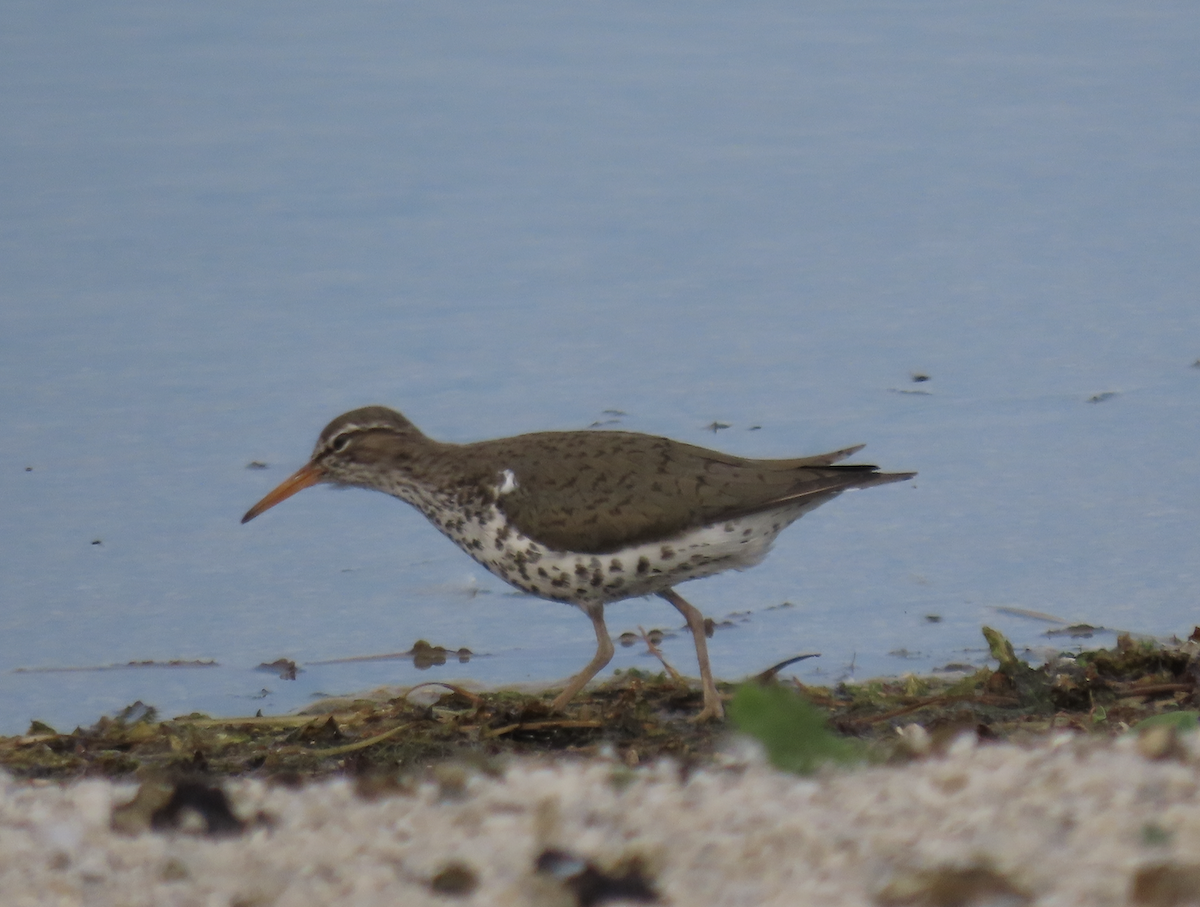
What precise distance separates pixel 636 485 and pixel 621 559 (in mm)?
327

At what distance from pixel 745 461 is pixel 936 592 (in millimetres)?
1718

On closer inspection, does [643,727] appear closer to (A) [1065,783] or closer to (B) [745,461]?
(B) [745,461]

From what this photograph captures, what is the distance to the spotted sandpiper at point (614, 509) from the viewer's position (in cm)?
726

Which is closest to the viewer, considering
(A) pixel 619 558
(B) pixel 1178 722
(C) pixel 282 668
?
(B) pixel 1178 722

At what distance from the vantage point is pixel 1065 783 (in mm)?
4520

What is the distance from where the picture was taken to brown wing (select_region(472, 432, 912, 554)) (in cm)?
725

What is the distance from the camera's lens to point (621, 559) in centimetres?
724

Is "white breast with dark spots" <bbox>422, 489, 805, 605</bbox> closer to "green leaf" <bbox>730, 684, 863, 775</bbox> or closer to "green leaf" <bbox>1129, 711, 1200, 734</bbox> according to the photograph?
"green leaf" <bbox>1129, 711, 1200, 734</bbox>

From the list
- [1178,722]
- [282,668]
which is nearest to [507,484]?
[282,668]

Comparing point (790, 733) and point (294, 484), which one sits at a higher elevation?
point (294, 484)

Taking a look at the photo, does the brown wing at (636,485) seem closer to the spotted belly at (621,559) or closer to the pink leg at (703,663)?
Answer: the spotted belly at (621,559)

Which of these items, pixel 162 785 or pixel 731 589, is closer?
pixel 162 785

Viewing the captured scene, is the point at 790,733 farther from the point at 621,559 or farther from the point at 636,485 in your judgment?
the point at 636,485

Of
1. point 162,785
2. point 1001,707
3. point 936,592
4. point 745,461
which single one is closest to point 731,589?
point 936,592
